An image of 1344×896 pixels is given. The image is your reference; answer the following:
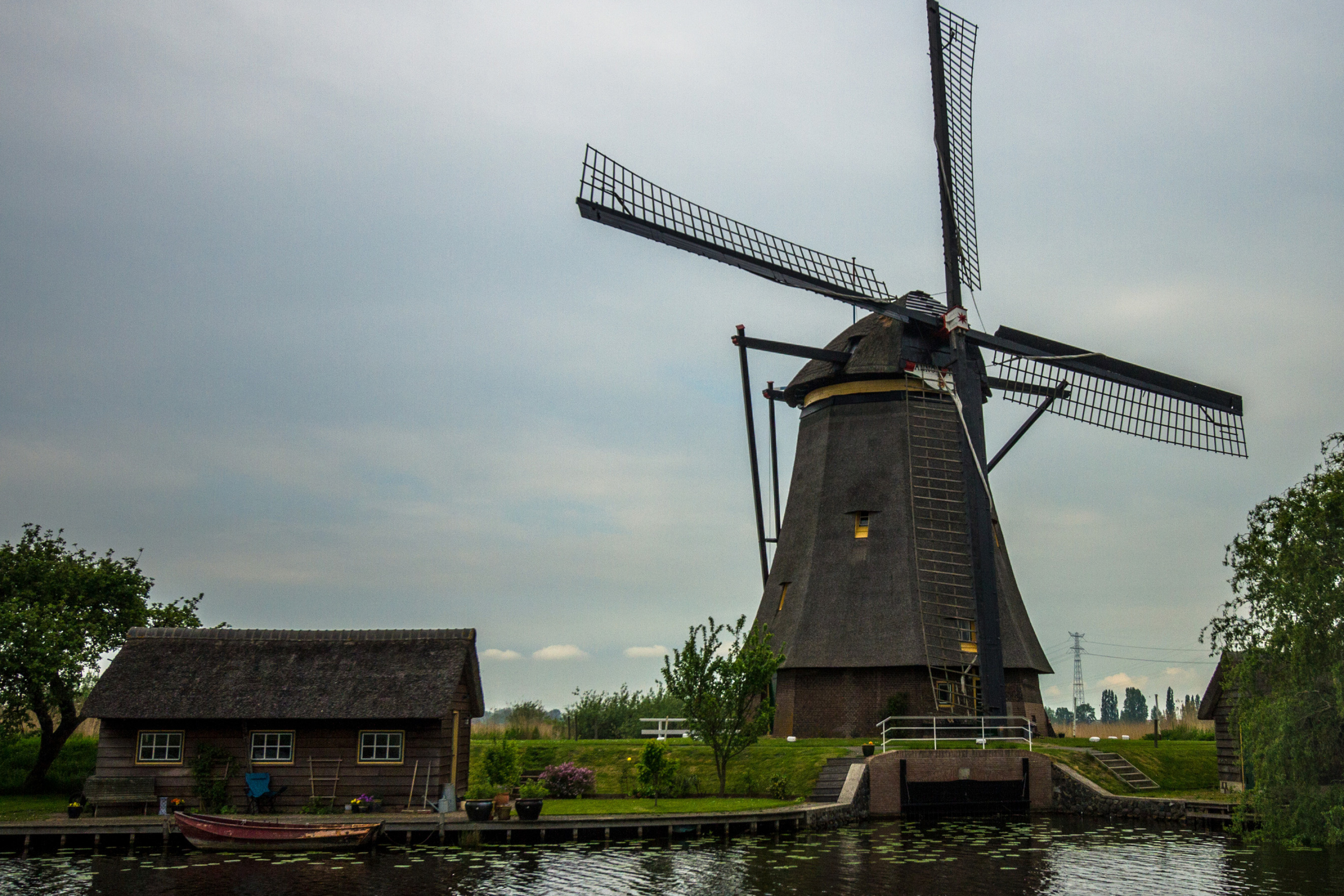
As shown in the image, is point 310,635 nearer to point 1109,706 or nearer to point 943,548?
point 943,548

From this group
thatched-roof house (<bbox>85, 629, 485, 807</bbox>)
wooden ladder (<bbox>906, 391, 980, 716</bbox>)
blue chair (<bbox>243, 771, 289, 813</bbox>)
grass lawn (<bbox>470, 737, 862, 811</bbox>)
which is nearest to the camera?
blue chair (<bbox>243, 771, 289, 813</bbox>)

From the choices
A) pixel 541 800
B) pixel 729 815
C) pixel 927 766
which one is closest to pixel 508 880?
pixel 541 800

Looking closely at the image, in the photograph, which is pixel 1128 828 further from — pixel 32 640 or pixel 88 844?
pixel 32 640

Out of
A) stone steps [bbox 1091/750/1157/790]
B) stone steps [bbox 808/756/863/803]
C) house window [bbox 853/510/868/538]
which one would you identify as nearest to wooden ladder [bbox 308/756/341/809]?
stone steps [bbox 808/756/863/803]

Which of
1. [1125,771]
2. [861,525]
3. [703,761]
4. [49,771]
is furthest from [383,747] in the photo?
[1125,771]

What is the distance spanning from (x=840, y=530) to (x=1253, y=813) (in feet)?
41.0

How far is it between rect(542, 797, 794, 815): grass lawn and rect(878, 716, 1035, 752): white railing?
365 cm

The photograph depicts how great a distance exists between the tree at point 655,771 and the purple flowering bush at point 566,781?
124 centimetres

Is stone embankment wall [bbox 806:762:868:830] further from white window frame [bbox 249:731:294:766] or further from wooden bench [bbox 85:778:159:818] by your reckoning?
wooden bench [bbox 85:778:159:818]

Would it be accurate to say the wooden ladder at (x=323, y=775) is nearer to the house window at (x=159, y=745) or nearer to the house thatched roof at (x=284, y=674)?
the house thatched roof at (x=284, y=674)

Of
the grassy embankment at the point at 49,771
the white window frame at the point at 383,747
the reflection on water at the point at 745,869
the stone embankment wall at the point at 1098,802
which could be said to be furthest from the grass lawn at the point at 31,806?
the stone embankment wall at the point at 1098,802

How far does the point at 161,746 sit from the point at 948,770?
54.9ft

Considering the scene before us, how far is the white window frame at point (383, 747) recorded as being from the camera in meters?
23.1

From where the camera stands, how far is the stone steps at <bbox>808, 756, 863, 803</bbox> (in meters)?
24.5
